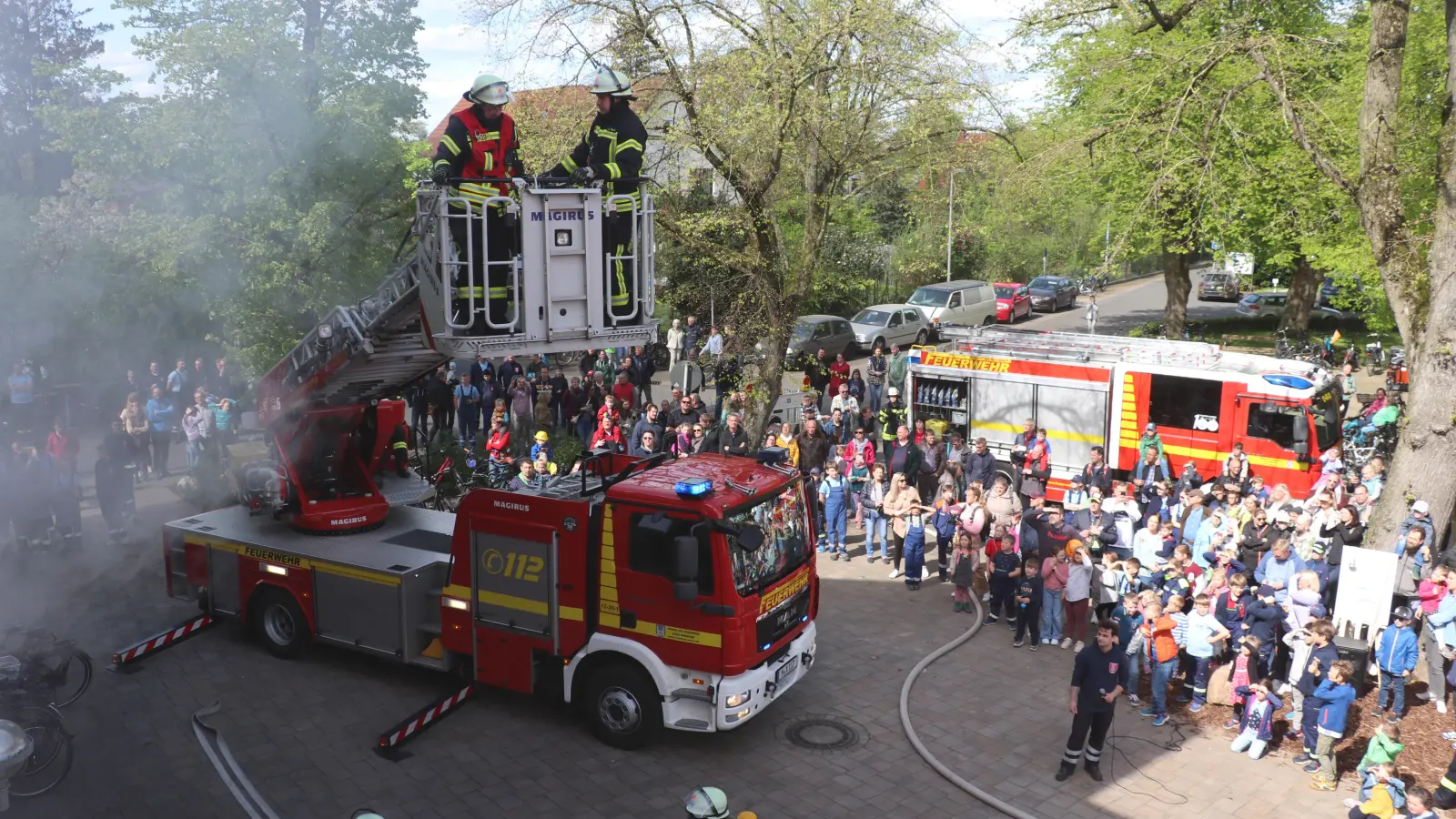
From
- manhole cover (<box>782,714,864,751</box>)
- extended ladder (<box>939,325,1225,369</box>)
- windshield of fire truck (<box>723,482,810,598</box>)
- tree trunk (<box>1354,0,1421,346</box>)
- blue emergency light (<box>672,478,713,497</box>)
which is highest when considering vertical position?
tree trunk (<box>1354,0,1421,346</box>)

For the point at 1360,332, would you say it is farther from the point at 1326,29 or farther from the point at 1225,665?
the point at 1225,665

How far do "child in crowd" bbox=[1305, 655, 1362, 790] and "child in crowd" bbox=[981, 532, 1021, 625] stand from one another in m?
3.48

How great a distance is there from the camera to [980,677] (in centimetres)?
1137

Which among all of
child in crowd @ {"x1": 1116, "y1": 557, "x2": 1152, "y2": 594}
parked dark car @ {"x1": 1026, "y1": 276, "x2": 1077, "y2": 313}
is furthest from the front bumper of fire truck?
parked dark car @ {"x1": 1026, "y1": 276, "x2": 1077, "y2": 313}

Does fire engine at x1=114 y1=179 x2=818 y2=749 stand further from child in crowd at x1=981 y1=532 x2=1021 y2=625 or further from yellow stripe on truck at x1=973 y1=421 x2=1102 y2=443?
yellow stripe on truck at x1=973 y1=421 x2=1102 y2=443

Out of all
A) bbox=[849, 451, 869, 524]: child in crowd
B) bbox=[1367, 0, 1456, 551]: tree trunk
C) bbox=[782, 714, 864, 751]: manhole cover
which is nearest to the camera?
bbox=[782, 714, 864, 751]: manhole cover

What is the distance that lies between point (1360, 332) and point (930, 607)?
31615 millimetres

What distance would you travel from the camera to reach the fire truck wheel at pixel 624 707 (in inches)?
373

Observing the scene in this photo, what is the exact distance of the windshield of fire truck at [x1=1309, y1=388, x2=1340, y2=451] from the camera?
15922 mm

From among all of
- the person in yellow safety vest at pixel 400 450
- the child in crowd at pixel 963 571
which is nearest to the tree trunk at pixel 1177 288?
the child in crowd at pixel 963 571

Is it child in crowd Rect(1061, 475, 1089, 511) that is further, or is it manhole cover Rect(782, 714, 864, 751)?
child in crowd Rect(1061, 475, 1089, 511)

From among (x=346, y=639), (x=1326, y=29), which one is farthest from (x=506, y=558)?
(x=1326, y=29)

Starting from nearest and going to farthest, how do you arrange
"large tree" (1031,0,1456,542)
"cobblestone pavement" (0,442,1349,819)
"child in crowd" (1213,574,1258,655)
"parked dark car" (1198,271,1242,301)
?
"cobblestone pavement" (0,442,1349,819) → "child in crowd" (1213,574,1258,655) → "large tree" (1031,0,1456,542) → "parked dark car" (1198,271,1242,301)

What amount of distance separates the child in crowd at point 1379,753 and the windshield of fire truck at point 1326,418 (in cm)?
832
